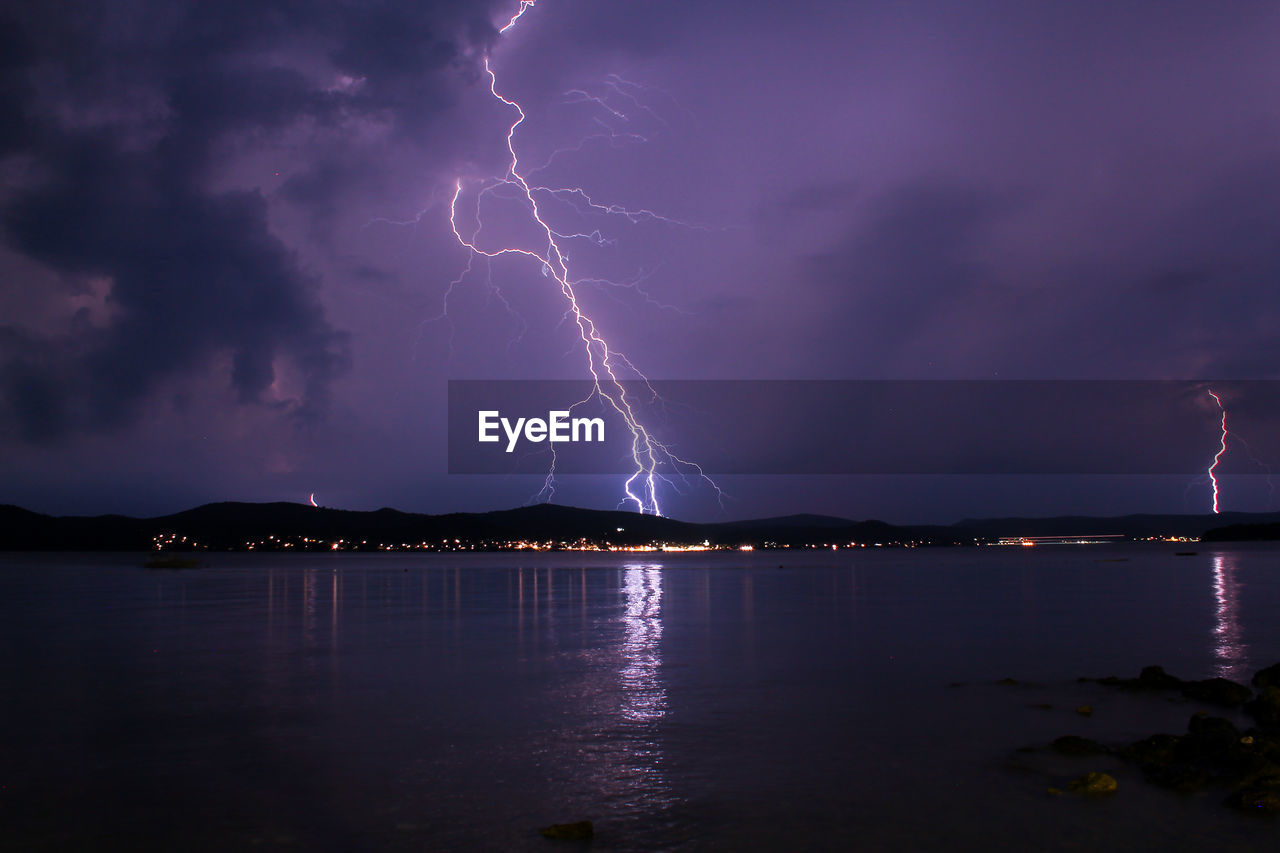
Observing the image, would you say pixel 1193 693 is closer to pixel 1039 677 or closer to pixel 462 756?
pixel 1039 677

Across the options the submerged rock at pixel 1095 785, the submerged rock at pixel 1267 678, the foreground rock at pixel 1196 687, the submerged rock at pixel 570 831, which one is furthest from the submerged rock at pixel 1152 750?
the submerged rock at pixel 570 831

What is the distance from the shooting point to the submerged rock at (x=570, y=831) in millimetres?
6516

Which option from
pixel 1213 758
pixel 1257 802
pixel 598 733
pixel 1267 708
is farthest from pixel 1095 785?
pixel 598 733

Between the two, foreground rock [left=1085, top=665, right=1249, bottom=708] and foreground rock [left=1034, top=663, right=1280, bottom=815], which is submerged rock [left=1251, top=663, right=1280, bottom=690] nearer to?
foreground rock [left=1085, top=665, right=1249, bottom=708]

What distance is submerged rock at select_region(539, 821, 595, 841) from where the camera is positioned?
6516 millimetres

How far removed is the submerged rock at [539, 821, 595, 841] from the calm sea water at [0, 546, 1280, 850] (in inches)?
5.4

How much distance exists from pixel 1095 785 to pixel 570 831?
463 centimetres

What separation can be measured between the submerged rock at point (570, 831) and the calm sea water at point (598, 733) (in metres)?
0.14

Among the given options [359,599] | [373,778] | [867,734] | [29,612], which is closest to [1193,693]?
[867,734]

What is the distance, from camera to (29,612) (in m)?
28.5

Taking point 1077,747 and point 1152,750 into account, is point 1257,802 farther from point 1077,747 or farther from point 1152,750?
point 1077,747

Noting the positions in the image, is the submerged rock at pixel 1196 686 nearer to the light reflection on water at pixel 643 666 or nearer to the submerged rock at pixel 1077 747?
the submerged rock at pixel 1077 747

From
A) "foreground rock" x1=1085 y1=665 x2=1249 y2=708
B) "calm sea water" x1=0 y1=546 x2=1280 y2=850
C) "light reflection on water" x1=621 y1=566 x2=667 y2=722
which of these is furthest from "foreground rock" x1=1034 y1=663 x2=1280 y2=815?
"light reflection on water" x1=621 y1=566 x2=667 y2=722

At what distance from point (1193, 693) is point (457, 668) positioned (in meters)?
11.5
